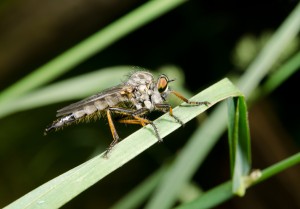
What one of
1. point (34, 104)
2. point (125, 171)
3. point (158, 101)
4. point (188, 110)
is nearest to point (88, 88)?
point (34, 104)

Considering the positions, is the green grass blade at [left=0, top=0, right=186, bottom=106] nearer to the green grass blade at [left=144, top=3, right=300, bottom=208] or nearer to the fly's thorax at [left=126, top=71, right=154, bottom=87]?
the fly's thorax at [left=126, top=71, right=154, bottom=87]

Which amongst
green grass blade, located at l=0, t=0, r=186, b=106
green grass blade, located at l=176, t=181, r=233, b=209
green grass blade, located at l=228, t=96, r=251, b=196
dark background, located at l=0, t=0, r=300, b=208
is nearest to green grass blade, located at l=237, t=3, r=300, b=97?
green grass blade, located at l=0, t=0, r=186, b=106

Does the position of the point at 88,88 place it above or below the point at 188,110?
above

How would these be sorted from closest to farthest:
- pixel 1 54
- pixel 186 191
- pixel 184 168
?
pixel 184 168 < pixel 186 191 < pixel 1 54

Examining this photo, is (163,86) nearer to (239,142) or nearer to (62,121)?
(62,121)

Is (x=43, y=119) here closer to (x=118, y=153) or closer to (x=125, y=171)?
(x=125, y=171)

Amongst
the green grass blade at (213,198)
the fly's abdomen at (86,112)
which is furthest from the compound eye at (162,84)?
the green grass blade at (213,198)

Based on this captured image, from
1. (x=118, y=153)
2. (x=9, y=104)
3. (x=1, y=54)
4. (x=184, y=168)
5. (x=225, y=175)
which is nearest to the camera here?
(x=118, y=153)

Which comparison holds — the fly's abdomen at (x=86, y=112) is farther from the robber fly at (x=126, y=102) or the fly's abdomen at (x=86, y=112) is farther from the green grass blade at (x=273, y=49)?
the green grass blade at (x=273, y=49)
